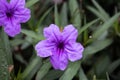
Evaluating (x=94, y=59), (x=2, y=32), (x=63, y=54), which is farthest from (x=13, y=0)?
(x=94, y=59)

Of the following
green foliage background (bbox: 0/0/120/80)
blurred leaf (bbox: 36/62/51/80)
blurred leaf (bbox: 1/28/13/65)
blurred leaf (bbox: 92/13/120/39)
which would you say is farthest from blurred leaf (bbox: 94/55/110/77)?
blurred leaf (bbox: 1/28/13/65)

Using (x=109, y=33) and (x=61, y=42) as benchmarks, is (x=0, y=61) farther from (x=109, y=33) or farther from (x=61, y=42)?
(x=109, y=33)

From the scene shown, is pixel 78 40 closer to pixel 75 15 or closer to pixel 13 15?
pixel 75 15

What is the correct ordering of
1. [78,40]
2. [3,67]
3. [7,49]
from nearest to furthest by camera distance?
1. [3,67]
2. [7,49]
3. [78,40]

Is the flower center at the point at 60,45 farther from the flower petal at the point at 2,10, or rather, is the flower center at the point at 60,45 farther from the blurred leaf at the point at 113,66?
the blurred leaf at the point at 113,66

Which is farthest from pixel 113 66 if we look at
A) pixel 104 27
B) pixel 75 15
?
pixel 75 15

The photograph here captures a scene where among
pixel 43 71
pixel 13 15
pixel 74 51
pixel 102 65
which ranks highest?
pixel 13 15
